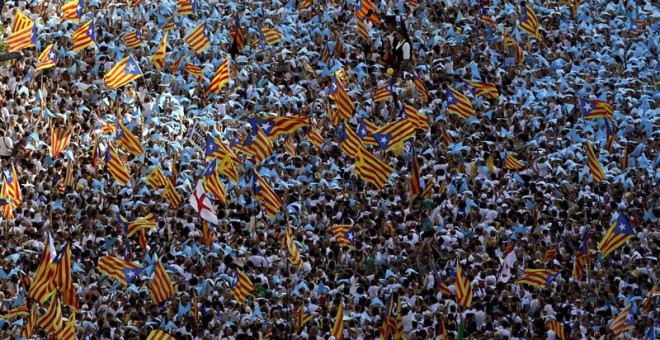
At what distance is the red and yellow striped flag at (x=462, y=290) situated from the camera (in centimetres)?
2366

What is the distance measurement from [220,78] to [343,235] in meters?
4.55

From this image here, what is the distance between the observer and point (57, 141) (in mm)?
26938

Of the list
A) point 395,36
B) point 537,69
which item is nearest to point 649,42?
point 537,69

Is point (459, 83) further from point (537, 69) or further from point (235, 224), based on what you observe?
point (235, 224)

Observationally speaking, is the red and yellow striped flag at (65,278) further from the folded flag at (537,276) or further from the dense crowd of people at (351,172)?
the folded flag at (537,276)

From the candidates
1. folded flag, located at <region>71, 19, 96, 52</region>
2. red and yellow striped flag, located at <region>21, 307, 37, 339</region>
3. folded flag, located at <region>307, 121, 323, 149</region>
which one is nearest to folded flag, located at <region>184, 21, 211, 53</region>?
folded flag, located at <region>71, 19, 96, 52</region>

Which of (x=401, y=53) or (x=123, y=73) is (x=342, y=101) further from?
(x=123, y=73)

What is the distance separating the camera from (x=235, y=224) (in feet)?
84.8

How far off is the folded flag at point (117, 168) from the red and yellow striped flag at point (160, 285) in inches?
113

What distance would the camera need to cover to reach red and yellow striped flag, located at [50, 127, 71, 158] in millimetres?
26891

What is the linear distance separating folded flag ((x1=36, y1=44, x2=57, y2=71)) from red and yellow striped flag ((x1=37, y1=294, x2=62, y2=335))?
642 cm

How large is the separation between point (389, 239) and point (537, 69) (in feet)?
18.7

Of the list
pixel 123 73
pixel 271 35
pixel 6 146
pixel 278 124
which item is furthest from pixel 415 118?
pixel 6 146

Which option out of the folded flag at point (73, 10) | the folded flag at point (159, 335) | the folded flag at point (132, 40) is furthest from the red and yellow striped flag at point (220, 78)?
the folded flag at point (159, 335)
